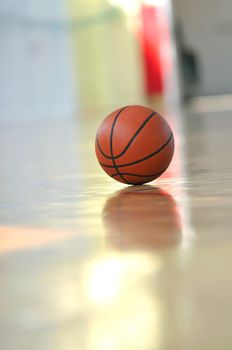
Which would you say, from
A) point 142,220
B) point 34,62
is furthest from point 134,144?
point 34,62

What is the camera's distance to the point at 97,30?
12.6 metres

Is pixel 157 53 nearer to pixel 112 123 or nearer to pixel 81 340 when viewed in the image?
pixel 112 123

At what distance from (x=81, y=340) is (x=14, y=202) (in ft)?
3.70

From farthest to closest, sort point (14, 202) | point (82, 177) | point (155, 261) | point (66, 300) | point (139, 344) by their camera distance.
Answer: point (82, 177)
point (14, 202)
point (155, 261)
point (66, 300)
point (139, 344)

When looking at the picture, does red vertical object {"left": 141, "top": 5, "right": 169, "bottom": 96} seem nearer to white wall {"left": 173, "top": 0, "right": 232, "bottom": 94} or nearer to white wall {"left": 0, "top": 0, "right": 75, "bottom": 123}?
white wall {"left": 173, "top": 0, "right": 232, "bottom": 94}

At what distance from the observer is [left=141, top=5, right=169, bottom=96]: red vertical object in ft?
46.3

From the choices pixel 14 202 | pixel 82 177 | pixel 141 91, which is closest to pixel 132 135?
pixel 14 202

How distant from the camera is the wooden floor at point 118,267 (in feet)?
2.30

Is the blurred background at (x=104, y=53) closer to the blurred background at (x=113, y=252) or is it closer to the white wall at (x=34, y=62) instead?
the white wall at (x=34, y=62)

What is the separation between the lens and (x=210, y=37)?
15.6m

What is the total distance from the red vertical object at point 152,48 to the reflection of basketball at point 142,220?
12.5 m

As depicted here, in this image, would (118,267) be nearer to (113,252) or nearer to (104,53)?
(113,252)

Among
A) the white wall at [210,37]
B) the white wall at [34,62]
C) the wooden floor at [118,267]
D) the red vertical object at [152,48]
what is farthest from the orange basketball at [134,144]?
the white wall at [210,37]

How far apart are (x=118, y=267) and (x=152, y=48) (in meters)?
13.6
